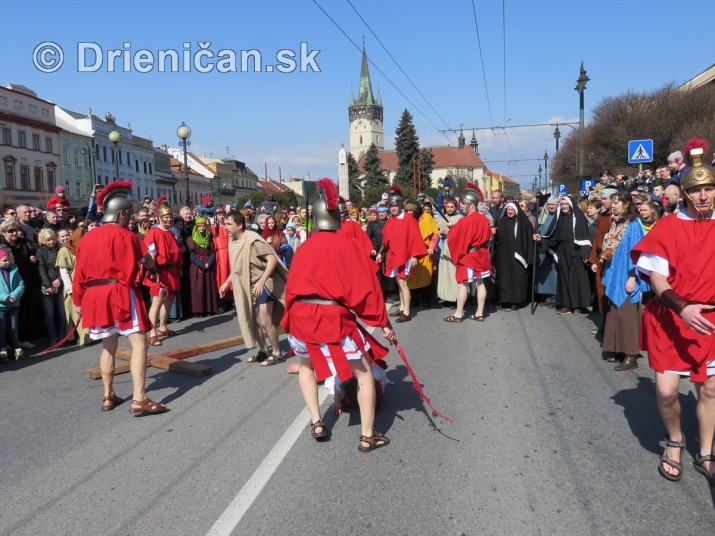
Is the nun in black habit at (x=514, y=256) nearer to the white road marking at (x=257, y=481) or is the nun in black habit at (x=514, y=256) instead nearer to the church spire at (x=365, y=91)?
the white road marking at (x=257, y=481)

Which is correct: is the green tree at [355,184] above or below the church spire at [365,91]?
below

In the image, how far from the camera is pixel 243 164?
119 meters

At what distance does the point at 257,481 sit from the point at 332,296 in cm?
131

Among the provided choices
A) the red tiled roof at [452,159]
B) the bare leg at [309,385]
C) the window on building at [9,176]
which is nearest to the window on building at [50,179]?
the window on building at [9,176]

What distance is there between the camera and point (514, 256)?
10.4 meters

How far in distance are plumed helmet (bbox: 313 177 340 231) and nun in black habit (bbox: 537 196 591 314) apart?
6275 mm

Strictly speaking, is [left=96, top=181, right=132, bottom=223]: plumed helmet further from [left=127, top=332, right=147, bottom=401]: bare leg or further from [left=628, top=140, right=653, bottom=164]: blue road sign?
[left=628, top=140, right=653, bottom=164]: blue road sign

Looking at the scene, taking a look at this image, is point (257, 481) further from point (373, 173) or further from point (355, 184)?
point (355, 184)

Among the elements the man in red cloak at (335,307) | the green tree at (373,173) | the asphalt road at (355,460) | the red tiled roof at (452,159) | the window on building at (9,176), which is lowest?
the asphalt road at (355,460)

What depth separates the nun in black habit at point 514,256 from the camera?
10.4 meters

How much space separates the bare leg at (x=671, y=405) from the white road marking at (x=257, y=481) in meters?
2.53

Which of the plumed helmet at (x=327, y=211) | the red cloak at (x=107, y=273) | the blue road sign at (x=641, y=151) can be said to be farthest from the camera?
the blue road sign at (x=641, y=151)

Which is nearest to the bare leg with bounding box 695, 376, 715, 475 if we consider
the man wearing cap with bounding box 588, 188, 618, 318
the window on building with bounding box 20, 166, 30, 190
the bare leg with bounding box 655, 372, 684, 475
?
the bare leg with bounding box 655, 372, 684, 475

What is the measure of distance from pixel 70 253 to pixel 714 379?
7733mm
